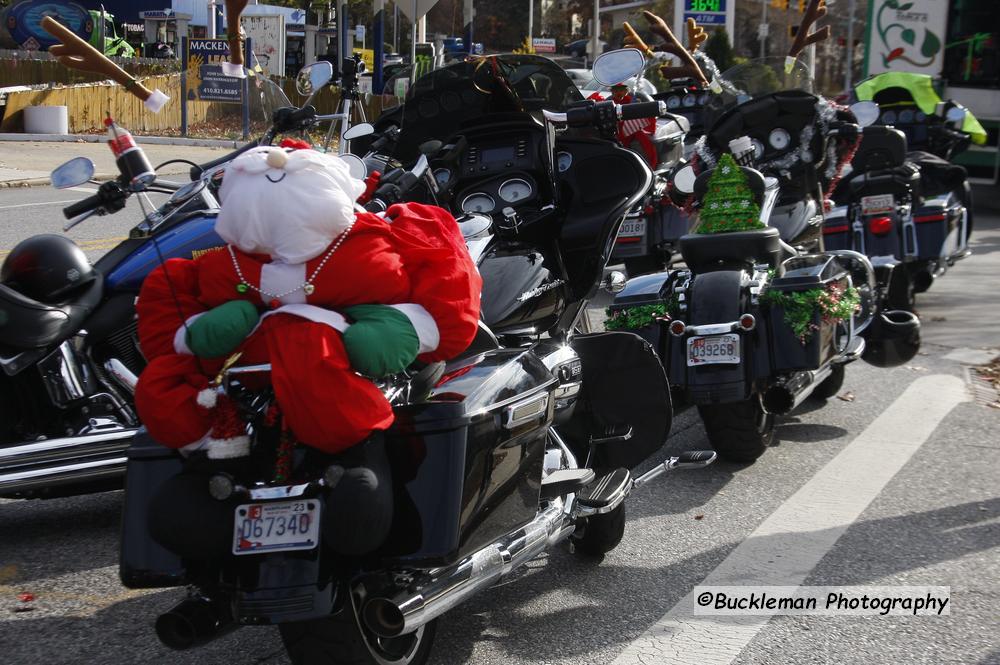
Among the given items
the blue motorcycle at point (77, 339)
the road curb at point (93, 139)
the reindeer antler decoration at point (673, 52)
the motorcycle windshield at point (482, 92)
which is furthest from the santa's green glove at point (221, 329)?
the road curb at point (93, 139)

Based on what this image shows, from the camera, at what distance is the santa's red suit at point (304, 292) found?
9.87 feet

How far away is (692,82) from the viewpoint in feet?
49.5

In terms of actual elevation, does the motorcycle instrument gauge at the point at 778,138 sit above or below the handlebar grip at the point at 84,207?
above

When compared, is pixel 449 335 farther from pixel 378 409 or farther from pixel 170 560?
pixel 170 560

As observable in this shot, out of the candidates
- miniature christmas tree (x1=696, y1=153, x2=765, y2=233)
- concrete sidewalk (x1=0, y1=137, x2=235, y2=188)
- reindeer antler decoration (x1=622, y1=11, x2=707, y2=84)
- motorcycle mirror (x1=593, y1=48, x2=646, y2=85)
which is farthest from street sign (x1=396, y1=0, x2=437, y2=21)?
miniature christmas tree (x1=696, y1=153, x2=765, y2=233)

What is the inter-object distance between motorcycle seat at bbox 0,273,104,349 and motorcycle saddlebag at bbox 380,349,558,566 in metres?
1.90

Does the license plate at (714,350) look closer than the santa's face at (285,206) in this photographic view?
No

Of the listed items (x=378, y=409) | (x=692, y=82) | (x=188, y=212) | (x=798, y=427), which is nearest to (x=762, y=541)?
(x=798, y=427)

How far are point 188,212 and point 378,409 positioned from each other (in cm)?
233

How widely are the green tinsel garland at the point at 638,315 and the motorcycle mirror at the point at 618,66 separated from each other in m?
1.12

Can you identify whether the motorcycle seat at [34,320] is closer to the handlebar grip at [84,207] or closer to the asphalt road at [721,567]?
the handlebar grip at [84,207]

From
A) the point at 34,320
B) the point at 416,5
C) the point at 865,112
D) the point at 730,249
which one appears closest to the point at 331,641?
the point at 34,320

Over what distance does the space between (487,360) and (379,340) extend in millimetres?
688

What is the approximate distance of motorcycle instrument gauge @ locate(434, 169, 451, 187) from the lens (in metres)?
5.36
